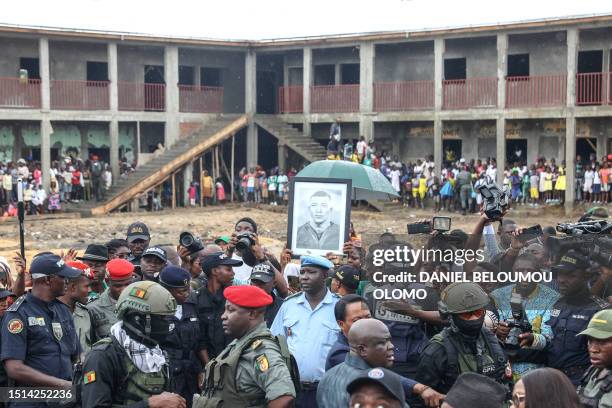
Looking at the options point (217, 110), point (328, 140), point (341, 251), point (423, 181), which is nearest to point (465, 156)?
point (423, 181)

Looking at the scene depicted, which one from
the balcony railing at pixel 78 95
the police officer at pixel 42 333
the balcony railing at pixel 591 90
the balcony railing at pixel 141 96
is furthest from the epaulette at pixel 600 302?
the balcony railing at pixel 141 96

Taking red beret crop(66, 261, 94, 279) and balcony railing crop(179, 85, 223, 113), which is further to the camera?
balcony railing crop(179, 85, 223, 113)

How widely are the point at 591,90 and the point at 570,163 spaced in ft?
7.14

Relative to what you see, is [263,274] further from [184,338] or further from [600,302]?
[600,302]

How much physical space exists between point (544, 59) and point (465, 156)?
390 centimetres

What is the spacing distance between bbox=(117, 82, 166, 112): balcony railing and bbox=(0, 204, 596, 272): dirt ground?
12.6 ft

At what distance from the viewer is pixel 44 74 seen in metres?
27.5

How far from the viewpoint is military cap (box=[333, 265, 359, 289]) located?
7012 millimetres

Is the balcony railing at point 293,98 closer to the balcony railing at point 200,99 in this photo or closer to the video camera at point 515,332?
the balcony railing at point 200,99

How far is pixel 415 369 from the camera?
6.05m

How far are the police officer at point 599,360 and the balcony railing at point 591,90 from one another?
21470mm

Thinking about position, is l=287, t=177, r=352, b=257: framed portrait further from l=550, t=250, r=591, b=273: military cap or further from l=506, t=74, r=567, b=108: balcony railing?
l=506, t=74, r=567, b=108: balcony railing

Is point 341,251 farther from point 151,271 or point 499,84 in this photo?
point 499,84

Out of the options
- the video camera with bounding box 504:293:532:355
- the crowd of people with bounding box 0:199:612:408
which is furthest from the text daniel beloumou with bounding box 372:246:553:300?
the video camera with bounding box 504:293:532:355
